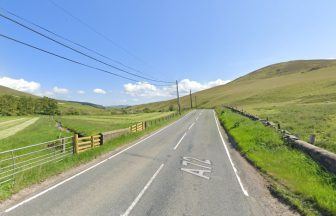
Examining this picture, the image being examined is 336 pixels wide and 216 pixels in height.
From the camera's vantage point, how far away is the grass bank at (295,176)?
1016 centimetres

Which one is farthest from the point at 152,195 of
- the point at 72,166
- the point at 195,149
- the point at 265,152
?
the point at 195,149

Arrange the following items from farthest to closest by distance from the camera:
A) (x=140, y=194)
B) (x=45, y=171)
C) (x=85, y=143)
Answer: (x=85, y=143)
(x=45, y=171)
(x=140, y=194)

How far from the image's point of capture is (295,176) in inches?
539

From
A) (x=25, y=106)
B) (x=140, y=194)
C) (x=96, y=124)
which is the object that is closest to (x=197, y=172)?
(x=140, y=194)

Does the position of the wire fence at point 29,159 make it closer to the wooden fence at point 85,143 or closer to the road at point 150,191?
the wooden fence at point 85,143

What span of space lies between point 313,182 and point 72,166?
37.1ft

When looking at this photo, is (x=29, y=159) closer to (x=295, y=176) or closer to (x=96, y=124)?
(x=295, y=176)

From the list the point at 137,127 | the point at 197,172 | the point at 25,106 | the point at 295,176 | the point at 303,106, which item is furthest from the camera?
the point at 25,106

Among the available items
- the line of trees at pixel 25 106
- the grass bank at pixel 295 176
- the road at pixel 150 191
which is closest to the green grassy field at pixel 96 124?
the grass bank at pixel 295 176

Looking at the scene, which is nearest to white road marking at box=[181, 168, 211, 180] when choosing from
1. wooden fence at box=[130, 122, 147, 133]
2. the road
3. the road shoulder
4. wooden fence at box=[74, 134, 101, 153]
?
the road

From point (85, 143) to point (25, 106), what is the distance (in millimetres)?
145279

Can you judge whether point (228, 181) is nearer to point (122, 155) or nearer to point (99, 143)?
point (122, 155)

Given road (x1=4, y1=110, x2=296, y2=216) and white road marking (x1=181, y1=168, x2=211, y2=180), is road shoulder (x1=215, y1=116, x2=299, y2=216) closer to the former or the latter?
road (x1=4, y1=110, x2=296, y2=216)

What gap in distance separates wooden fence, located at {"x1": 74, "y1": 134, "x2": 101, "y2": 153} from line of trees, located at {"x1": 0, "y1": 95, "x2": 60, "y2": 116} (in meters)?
127
